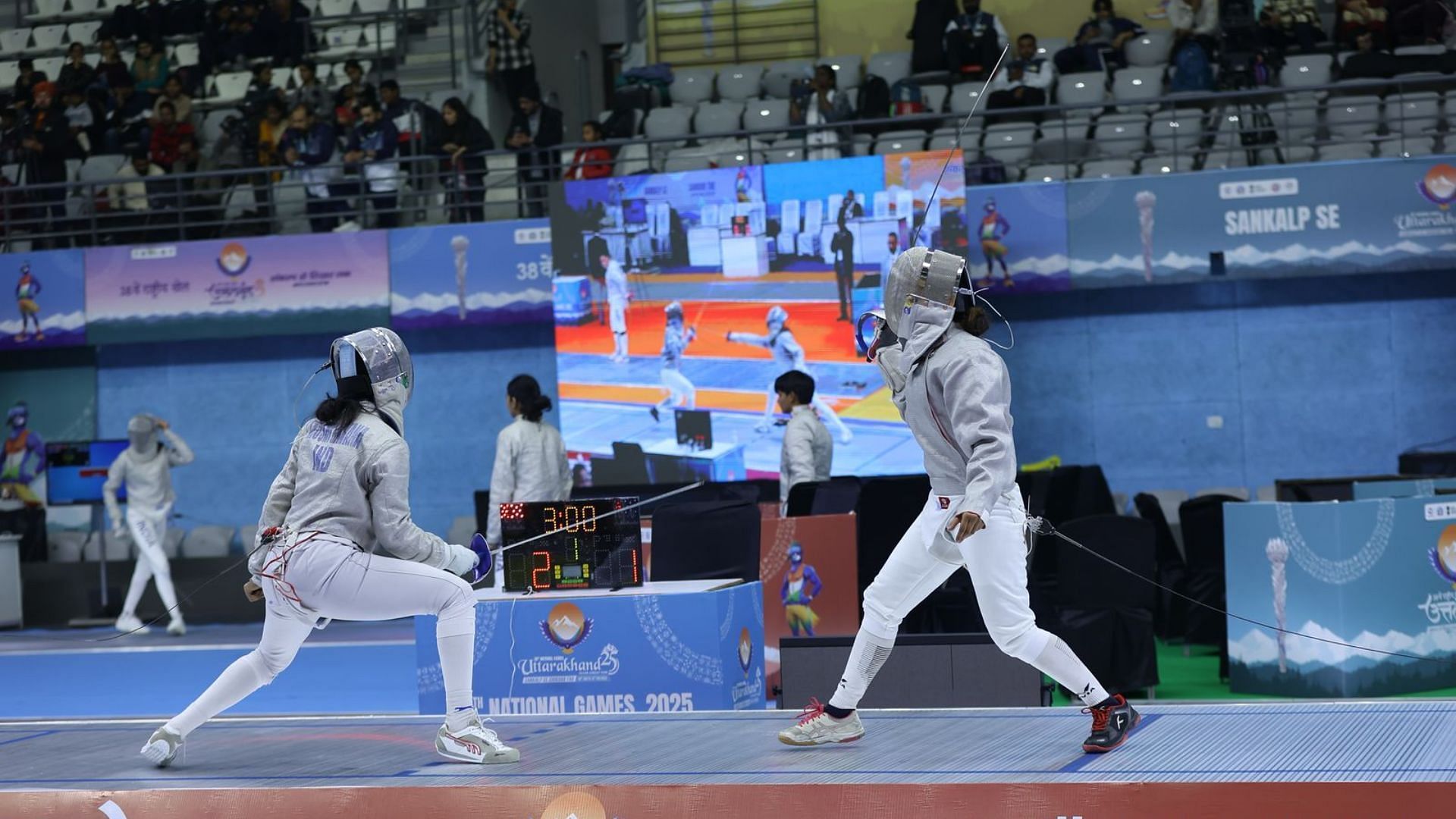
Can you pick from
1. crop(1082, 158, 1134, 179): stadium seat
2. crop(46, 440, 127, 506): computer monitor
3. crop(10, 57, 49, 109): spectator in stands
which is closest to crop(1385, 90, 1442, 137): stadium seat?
crop(1082, 158, 1134, 179): stadium seat

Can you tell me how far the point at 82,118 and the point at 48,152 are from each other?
0.95 meters

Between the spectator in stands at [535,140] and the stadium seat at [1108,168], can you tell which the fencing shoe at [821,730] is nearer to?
the stadium seat at [1108,168]

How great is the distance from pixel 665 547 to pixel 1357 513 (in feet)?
10.2

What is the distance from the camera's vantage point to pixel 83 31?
54.5 ft

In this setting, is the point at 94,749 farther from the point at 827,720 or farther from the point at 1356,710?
the point at 1356,710

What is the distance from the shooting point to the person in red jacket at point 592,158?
12.1 meters

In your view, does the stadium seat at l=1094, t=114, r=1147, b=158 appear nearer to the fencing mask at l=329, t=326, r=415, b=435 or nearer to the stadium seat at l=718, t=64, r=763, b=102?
the stadium seat at l=718, t=64, r=763, b=102

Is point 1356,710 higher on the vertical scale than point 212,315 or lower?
lower

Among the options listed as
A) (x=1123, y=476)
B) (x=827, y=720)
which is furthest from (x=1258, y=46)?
(x=827, y=720)

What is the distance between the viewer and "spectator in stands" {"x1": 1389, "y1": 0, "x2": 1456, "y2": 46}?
12195mm

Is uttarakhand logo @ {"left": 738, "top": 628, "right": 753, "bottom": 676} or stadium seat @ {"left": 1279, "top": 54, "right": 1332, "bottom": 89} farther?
stadium seat @ {"left": 1279, "top": 54, "right": 1332, "bottom": 89}

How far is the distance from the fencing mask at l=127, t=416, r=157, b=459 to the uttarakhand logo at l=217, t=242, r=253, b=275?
1835 millimetres

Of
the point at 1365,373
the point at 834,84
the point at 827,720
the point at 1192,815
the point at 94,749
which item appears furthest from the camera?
the point at 834,84

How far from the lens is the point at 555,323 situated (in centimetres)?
1165
